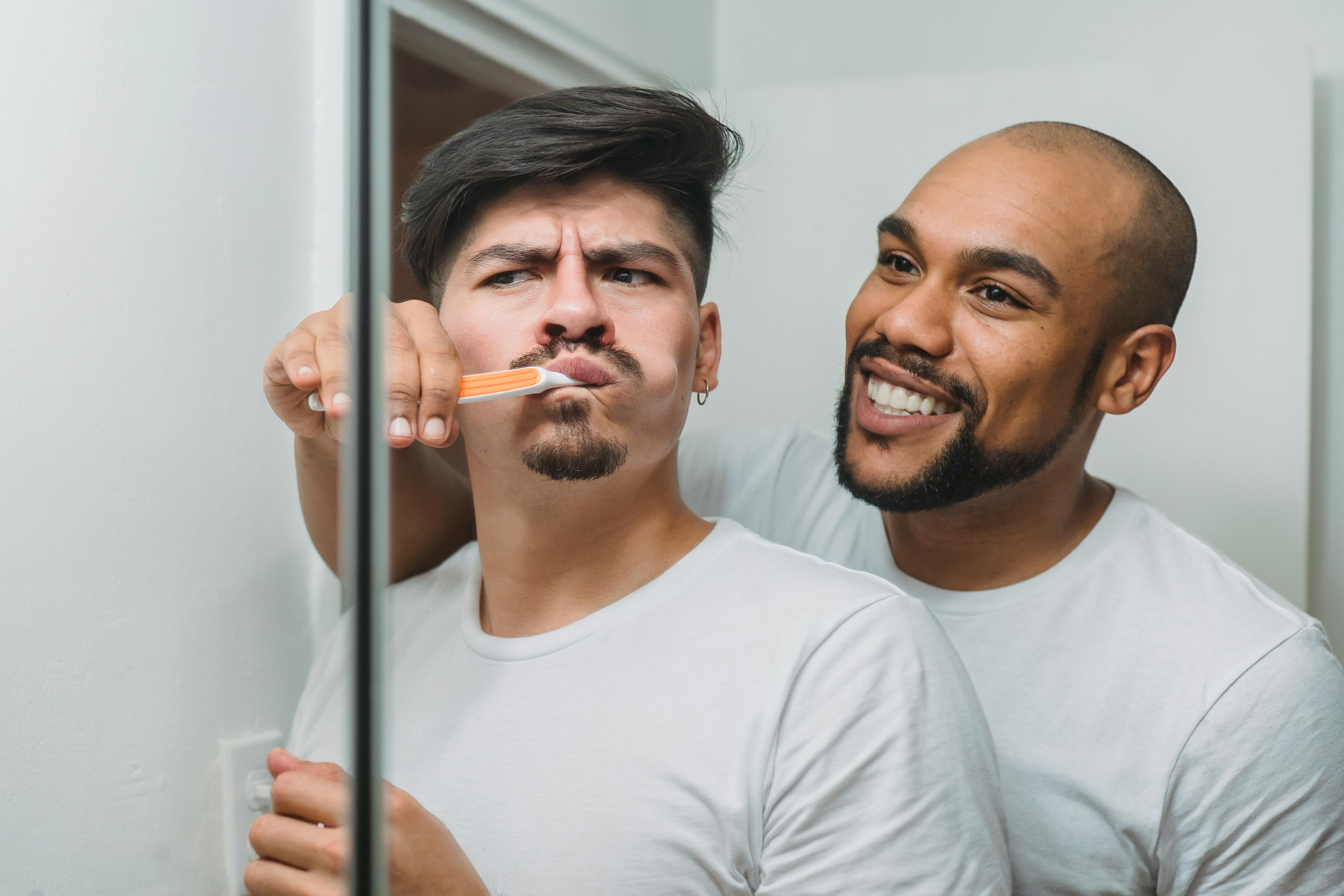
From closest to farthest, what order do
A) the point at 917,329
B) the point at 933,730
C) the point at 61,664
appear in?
the point at 61,664 < the point at 933,730 < the point at 917,329

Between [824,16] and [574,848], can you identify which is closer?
[574,848]

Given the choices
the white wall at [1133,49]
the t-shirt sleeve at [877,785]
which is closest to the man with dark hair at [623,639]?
the t-shirt sleeve at [877,785]

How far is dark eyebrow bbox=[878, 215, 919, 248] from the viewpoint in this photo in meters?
0.53

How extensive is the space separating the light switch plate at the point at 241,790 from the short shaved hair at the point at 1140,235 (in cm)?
47

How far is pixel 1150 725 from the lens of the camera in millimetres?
481

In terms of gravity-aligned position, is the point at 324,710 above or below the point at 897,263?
below

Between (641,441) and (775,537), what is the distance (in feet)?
0.59

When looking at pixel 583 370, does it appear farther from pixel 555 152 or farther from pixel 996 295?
pixel 996 295

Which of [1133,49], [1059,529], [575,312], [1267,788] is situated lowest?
[1267,788]

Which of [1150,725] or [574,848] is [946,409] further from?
[574,848]

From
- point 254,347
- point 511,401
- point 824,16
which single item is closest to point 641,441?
point 511,401

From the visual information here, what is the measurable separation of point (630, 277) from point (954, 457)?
215mm

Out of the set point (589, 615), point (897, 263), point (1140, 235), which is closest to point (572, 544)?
point (589, 615)

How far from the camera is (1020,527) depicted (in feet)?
1.83
